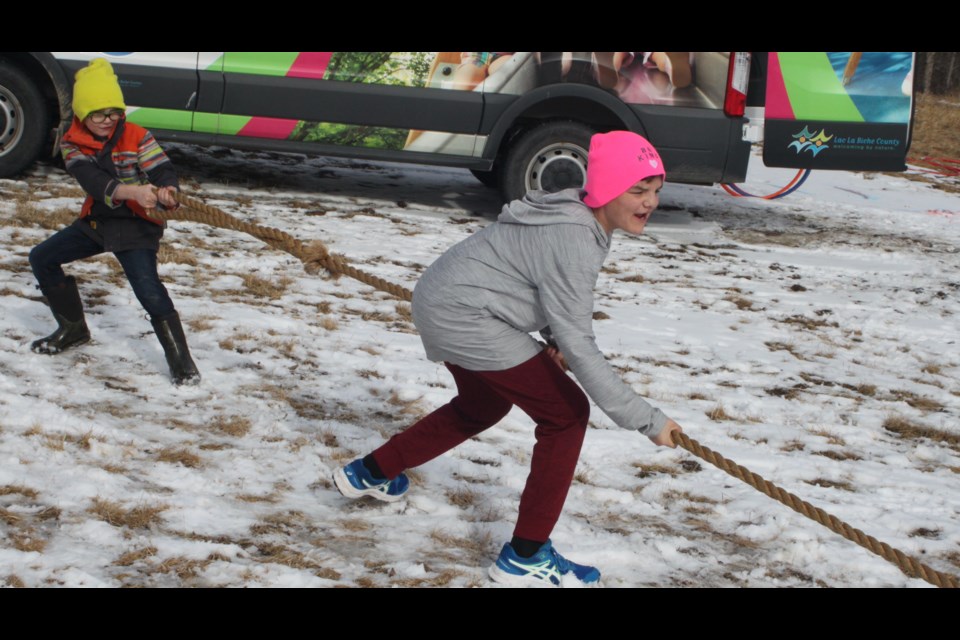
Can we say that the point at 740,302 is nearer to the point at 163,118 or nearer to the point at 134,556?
the point at 163,118

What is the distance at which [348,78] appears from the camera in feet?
25.8

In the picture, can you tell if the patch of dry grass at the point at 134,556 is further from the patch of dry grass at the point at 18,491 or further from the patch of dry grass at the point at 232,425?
the patch of dry grass at the point at 232,425

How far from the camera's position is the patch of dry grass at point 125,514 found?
11.7ft

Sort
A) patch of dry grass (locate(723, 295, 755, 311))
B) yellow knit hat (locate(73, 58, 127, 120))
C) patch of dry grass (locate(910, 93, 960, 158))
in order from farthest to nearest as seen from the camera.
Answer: patch of dry grass (locate(910, 93, 960, 158)), patch of dry grass (locate(723, 295, 755, 311)), yellow knit hat (locate(73, 58, 127, 120))

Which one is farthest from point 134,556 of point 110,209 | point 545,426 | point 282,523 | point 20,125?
point 20,125

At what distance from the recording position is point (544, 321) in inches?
134

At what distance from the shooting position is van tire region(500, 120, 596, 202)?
8.06 m

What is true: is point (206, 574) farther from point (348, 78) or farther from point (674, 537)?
point (348, 78)

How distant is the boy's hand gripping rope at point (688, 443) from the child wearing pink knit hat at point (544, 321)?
0.23 metres

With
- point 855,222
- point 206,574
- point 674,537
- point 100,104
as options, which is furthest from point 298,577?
point 855,222

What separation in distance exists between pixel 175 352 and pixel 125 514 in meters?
1.30

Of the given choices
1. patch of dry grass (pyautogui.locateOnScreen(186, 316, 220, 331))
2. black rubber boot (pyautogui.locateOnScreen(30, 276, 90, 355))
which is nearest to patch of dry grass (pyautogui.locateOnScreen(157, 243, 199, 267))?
patch of dry grass (pyautogui.locateOnScreen(186, 316, 220, 331))

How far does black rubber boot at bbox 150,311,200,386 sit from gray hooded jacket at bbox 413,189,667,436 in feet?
5.61

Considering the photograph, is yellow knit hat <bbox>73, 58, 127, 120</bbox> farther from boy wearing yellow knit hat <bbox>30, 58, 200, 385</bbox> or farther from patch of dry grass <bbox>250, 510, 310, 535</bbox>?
patch of dry grass <bbox>250, 510, 310, 535</bbox>
